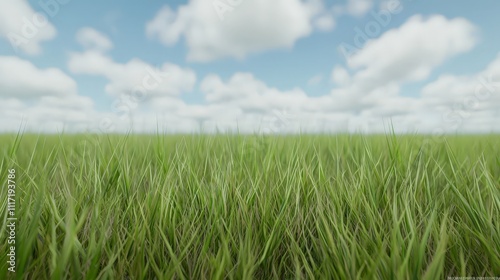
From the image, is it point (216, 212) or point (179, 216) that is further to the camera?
point (179, 216)

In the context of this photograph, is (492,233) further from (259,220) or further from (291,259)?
(259,220)

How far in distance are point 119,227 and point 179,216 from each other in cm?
21

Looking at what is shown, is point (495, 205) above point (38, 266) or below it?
above

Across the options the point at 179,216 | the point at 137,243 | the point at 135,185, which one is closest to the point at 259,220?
the point at 179,216

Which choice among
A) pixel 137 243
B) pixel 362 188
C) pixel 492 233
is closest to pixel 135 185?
pixel 137 243

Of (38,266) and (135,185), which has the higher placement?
(135,185)

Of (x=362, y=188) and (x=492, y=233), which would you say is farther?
(x=362, y=188)

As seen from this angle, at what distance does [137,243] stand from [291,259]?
472mm

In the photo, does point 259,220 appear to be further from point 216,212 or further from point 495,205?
point 495,205

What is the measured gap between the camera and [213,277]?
29.5 inches

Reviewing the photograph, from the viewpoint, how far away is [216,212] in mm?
975

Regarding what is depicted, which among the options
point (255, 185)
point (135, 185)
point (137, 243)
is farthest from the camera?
point (135, 185)

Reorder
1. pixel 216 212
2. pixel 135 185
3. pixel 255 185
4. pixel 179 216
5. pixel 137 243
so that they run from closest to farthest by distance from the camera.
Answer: pixel 137 243 → pixel 216 212 → pixel 179 216 → pixel 255 185 → pixel 135 185

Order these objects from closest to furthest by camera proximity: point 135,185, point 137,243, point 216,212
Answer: point 137,243 < point 216,212 < point 135,185
